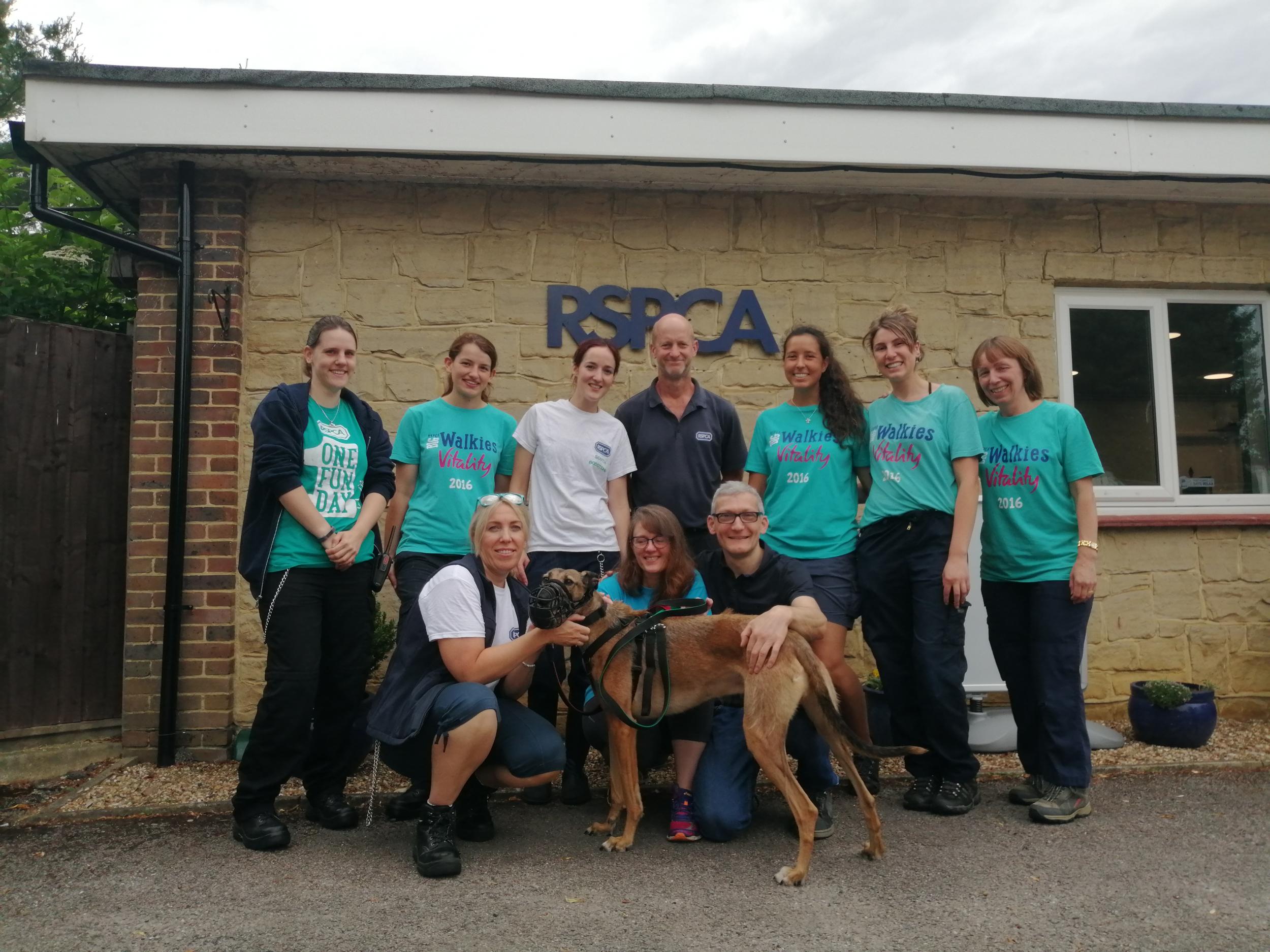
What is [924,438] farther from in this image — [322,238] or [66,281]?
[66,281]

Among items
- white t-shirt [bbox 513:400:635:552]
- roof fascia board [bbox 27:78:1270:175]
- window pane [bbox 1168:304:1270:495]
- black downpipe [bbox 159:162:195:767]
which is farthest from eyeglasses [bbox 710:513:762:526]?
window pane [bbox 1168:304:1270:495]

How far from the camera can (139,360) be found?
189 inches

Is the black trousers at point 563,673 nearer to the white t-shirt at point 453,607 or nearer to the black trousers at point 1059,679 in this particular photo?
the white t-shirt at point 453,607

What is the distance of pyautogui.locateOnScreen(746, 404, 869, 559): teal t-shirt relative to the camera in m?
3.87

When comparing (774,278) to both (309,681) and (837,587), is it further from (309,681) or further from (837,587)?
(309,681)

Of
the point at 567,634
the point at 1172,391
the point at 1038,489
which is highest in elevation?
the point at 1172,391

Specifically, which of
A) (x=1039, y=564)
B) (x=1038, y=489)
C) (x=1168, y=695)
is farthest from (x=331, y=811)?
(x=1168, y=695)

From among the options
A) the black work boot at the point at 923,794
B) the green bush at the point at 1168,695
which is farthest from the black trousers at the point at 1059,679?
the green bush at the point at 1168,695

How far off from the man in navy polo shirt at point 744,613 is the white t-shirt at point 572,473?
520mm

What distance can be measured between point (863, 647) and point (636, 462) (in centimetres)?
211

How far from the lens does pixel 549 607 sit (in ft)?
10.1

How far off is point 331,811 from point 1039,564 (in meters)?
3.07

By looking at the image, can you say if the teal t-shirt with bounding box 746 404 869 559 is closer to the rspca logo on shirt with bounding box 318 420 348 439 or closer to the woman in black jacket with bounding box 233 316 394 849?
the woman in black jacket with bounding box 233 316 394 849

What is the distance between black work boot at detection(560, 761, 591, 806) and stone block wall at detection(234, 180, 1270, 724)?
205 centimetres
